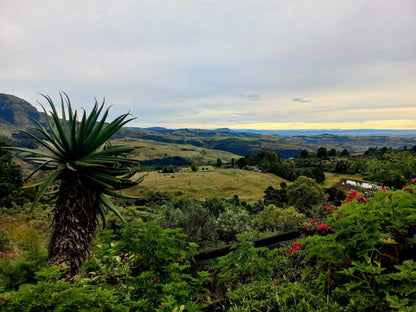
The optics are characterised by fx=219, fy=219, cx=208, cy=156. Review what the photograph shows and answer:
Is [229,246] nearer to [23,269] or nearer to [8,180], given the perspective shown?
[23,269]

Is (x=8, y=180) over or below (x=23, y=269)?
below

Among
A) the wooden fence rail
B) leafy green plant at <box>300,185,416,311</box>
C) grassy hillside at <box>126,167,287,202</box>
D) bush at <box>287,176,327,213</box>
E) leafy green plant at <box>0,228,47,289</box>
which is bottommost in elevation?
grassy hillside at <box>126,167,287,202</box>

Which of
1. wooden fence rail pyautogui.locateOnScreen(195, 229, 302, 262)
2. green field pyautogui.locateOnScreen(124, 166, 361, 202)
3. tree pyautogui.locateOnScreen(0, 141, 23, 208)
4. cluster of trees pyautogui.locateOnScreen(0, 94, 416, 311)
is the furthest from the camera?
green field pyautogui.locateOnScreen(124, 166, 361, 202)

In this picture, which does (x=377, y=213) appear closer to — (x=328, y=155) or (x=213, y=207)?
(x=213, y=207)

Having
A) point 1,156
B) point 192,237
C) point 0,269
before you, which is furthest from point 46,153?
point 1,156

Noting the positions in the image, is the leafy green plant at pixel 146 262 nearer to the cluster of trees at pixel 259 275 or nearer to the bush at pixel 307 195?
the cluster of trees at pixel 259 275

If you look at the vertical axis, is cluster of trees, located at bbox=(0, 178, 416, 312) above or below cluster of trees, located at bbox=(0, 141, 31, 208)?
above

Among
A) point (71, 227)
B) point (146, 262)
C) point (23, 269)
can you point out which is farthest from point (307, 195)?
point (23, 269)

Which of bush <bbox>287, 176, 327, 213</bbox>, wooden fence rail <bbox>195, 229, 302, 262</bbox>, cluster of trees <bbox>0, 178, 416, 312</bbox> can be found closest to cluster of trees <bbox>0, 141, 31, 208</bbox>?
cluster of trees <bbox>0, 178, 416, 312</bbox>

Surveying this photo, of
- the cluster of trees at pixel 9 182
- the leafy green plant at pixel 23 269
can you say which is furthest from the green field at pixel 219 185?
the leafy green plant at pixel 23 269

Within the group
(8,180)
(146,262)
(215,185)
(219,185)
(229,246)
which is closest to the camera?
(146,262)

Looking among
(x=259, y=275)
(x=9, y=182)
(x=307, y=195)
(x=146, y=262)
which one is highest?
(x=146, y=262)

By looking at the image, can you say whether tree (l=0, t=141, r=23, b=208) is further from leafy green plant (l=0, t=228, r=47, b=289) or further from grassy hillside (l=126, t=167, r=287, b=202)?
grassy hillside (l=126, t=167, r=287, b=202)

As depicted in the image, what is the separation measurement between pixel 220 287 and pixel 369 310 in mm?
2252
